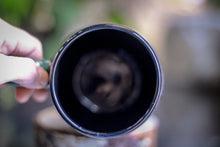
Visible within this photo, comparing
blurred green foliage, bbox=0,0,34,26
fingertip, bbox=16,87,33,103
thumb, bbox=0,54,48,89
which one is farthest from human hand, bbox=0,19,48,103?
blurred green foliage, bbox=0,0,34,26

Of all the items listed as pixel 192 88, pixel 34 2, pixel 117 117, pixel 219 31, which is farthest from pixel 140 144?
pixel 219 31

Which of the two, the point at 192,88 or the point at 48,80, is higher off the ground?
the point at 192,88

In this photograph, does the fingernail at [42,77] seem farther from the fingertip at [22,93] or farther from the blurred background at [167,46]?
the blurred background at [167,46]

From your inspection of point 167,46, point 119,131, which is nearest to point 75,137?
point 119,131

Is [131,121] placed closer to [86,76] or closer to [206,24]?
[86,76]

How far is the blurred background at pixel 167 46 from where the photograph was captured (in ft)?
3.61

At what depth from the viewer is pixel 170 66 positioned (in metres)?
2.16

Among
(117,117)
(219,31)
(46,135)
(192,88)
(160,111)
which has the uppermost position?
(219,31)

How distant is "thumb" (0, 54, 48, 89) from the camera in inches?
13.5

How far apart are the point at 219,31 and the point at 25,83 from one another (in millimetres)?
1954

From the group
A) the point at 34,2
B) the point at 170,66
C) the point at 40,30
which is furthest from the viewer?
the point at 170,66

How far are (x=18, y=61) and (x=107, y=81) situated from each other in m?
0.29

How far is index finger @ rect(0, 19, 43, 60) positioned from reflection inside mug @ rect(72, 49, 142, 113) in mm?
117

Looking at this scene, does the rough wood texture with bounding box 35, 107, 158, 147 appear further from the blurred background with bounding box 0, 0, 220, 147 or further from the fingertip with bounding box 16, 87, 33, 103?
the blurred background with bounding box 0, 0, 220, 147
